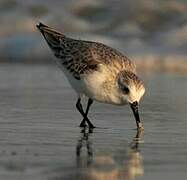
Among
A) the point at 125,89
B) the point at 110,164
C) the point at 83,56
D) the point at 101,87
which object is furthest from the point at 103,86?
the point at 110,164

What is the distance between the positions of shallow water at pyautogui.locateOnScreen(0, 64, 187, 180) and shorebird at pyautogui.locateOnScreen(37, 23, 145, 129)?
9.9 inches

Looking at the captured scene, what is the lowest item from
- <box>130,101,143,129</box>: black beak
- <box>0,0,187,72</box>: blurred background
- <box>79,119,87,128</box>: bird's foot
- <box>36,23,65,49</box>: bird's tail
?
<box>79,119,87,128</box>: bird's foot

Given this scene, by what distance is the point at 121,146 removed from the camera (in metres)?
6.03

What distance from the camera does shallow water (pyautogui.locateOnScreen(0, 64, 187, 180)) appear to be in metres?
4.96

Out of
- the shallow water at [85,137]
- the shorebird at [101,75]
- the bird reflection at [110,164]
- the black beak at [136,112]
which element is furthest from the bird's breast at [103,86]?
the bird reflection at [110,164]

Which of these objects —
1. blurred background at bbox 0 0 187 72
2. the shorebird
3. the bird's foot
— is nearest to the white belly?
the shorebird

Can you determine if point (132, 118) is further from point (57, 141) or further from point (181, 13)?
point (181, 13)

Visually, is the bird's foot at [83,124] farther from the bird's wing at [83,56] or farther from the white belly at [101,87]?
the bird's wing at [83,56]

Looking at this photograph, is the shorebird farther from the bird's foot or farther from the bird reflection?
the bird reflection

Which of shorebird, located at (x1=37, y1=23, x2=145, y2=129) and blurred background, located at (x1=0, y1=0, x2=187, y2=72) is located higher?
blurred background, located at (x1=0, y1=0, x2=187, y2=72)

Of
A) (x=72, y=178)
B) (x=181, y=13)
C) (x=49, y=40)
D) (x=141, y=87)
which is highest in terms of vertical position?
(x=181, y=13)

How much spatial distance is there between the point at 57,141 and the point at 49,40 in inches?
94.8

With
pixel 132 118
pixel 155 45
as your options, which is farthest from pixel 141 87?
pixel 155 45

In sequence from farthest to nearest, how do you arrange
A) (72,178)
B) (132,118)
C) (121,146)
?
(132,118), (121,146), (72,178)
